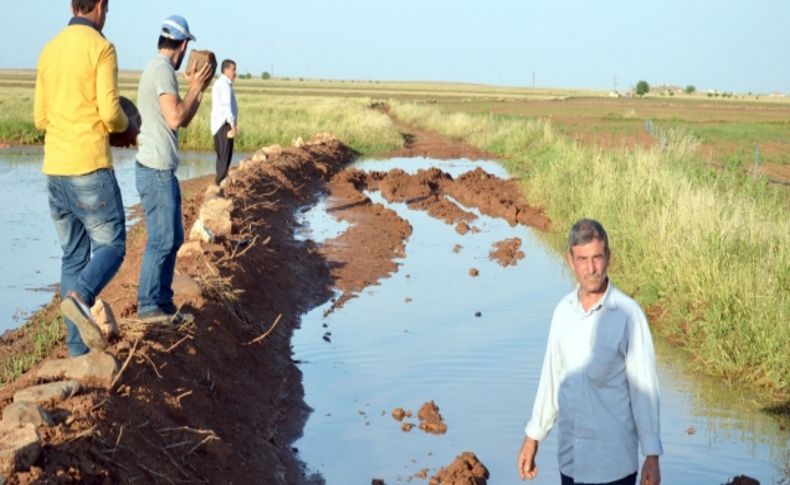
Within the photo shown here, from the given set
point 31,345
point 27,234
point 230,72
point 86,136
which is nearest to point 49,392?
point 86,136

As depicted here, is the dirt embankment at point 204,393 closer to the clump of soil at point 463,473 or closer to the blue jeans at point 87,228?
the blue jeans at point 87,228

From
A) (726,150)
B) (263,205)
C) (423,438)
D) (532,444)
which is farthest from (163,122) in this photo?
(726,150)

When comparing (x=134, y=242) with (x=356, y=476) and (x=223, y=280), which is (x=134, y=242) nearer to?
(x=223, y=280)

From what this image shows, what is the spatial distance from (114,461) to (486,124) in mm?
36704

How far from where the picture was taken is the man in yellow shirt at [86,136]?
19.4 feet

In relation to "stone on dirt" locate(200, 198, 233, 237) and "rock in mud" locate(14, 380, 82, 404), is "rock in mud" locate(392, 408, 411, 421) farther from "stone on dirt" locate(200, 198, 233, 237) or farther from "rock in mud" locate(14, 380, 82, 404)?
"stone on dirt" locate(200, 198, 233, 237)

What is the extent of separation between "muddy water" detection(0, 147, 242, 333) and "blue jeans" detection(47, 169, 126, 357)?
12.6 feet

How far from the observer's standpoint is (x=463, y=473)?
6270mm

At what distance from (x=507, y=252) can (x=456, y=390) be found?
21.8 feet

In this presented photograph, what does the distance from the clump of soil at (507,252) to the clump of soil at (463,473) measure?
7.88m

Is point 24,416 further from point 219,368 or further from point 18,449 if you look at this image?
point 219,368

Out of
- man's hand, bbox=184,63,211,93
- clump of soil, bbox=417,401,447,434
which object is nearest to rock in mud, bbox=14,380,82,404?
man's hand, bbox=184,63,211,93

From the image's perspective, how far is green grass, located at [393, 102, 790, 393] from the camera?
28.7 ft

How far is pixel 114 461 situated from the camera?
4.73 meters
